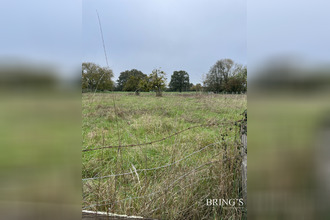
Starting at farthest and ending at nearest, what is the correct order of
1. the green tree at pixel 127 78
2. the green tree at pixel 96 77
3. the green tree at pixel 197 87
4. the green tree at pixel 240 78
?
the green tree at pixel 197 87 < the green tree at pixel 127 78 < the green tree at pixel 96 77 < the green tree at pixel 240 78

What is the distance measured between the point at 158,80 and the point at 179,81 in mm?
220

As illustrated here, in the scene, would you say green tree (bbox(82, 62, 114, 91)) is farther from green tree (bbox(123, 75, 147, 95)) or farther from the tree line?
green tree (bbox(123, 75, 147, 95))

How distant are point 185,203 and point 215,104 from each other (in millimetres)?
1645

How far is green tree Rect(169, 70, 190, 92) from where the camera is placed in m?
1.66

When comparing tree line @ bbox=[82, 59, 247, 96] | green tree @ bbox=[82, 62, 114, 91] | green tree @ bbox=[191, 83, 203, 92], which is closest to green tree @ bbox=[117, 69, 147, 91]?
tree line @ bbox=[82, 59, 247, 96]

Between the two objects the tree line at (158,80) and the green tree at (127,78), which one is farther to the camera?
the green tree at (127,78)

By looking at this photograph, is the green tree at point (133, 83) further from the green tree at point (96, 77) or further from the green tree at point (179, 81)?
the green tree at point (179, 81)

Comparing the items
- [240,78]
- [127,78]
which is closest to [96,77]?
[127,78]

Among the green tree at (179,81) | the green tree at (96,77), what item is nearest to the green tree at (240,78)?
the green tree at (179,81)

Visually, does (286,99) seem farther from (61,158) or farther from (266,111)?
(61,158)

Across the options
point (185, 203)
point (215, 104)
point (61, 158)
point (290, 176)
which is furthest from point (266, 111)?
point (215, 104)

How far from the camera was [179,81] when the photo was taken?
5.53 ft

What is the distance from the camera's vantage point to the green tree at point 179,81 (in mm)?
1657

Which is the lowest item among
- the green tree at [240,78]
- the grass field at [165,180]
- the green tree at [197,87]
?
the grass field at [165,180]
